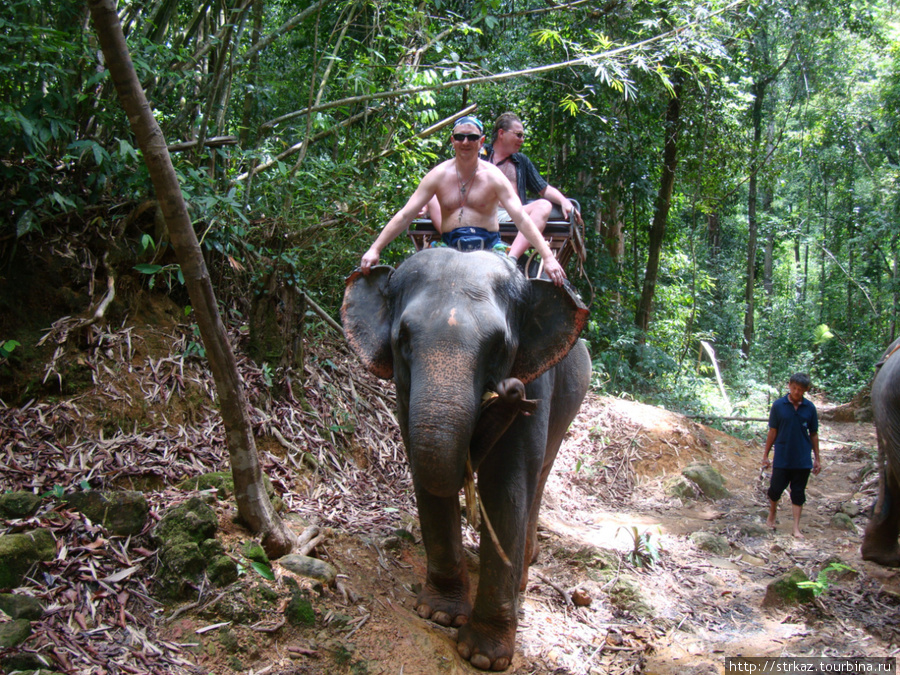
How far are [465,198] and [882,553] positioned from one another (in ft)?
17.2

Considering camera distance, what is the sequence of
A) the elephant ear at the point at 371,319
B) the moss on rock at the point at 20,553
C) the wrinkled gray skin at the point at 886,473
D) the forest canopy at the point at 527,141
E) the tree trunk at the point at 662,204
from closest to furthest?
the moss on rock at the point at 20,553 < the elephant ear at the point at 371,319 < the forest canopy at the point at 527,141 < the wrinkled gray skin at the point at 886,473 < the tree trunk at the point at 662,204

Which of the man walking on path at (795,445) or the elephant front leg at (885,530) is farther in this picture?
the man walking on path at (795,445)

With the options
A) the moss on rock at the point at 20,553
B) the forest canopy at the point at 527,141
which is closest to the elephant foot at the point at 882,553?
the forest canopy at the point at 527,141

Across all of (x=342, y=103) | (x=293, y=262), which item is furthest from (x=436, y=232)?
(x=342, y=103)

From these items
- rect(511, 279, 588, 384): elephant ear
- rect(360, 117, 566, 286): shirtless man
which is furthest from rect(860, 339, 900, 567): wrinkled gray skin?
rect(360, 117, 566, 286): shirtless man

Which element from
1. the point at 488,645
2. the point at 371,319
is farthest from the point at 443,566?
the point at 371,319

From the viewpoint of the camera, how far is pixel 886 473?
21.1ft

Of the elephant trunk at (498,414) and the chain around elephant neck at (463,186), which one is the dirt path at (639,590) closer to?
the elephant trunk at (498,414)

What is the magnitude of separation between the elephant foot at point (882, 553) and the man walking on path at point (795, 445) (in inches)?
29.5

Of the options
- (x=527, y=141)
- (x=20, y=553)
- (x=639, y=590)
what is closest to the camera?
(x=20, y=553)

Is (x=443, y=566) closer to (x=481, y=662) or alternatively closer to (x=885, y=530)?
(x=481, y=662)

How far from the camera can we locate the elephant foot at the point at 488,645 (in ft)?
12.7

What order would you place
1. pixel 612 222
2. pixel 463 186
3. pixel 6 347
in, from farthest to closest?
pixel 612 222 < pixel 463 186 < pixel 6 347

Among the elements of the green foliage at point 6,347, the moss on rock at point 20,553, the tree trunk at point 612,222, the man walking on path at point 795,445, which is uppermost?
the tree trunk at point 612,222
